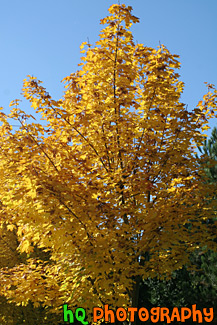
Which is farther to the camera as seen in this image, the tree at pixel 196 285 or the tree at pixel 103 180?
the tree at pixel 196 285

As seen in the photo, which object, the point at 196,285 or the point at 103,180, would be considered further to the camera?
the point at 196,285

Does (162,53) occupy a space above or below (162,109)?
above

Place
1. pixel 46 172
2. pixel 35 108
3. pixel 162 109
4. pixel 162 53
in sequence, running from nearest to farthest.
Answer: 1. pixel 46 172
2. pixel 35 108
3. pixel 162 109
4. pixel 162 53

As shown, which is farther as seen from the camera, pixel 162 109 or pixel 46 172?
pixel 162 109

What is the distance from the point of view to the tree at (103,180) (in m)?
5.51

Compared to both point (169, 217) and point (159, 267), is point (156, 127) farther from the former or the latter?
point (159, 267)

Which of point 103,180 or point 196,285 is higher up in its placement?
point 103,180

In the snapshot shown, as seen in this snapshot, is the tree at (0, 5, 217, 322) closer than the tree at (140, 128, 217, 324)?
Yes

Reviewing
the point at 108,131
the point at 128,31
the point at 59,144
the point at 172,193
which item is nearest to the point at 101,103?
the point at 108,131

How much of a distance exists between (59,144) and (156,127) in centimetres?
199

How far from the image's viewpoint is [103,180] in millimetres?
5992

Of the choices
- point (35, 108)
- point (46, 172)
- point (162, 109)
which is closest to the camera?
point (46, 172)

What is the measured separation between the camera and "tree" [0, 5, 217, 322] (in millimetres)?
5512

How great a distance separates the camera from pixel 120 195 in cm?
660
